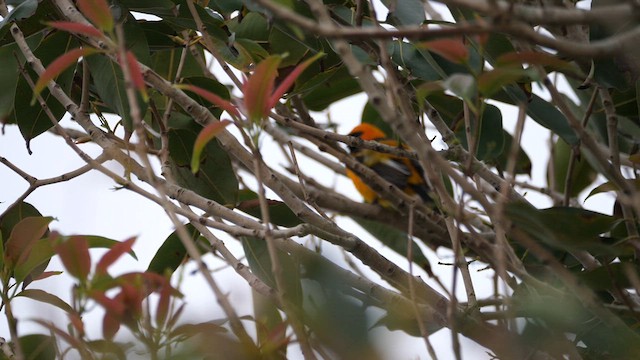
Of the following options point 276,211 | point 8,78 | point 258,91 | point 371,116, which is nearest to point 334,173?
point 371,116

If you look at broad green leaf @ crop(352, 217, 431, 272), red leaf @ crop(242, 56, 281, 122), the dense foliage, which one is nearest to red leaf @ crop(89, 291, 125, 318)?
the dense foliage

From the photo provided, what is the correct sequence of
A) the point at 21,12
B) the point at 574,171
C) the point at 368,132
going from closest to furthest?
1. the point at 21,12
2. the point at 574,171
3. the point at 368,132

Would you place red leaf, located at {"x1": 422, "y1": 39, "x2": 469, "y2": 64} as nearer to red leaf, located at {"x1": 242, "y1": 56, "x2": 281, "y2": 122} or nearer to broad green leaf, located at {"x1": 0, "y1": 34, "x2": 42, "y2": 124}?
red leaf, located at {"x1": 242, "y1": 56, "x2": 281, "y2": 122}

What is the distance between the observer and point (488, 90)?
1.25m

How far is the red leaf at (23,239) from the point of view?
1483mm

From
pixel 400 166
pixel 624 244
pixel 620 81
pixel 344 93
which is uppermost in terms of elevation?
pixel 400 166

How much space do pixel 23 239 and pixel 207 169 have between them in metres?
0.68

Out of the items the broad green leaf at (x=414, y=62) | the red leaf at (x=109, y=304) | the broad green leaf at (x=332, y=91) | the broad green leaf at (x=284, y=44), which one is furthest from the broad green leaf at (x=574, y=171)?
the red leaf at (x=109, y=304)

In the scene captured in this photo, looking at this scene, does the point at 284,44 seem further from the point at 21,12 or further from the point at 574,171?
the point at 574,171

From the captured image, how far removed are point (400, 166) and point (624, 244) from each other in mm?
2307

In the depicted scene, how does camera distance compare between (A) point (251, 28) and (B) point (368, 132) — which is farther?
(B) point (368, 132)

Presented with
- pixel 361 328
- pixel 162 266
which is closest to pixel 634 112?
pixel 162 266

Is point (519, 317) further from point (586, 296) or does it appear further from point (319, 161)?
point (319, 161)

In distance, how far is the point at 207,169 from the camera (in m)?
2.15
